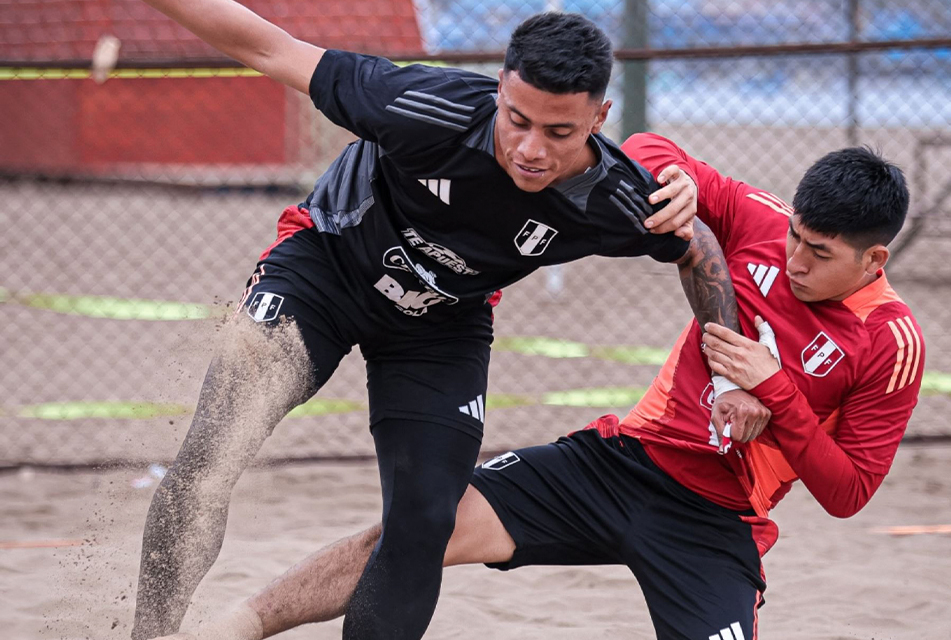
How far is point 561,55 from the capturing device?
8.54ft

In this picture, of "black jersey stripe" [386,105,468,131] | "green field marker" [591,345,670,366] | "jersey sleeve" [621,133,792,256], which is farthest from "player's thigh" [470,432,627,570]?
"green field marker" [591,345,670,366]

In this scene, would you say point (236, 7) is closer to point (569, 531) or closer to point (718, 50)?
point (569, 531)

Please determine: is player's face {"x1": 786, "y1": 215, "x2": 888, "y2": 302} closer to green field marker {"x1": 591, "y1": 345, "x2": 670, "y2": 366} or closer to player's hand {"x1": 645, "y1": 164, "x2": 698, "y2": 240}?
player's hand {"x1": 645, "y1": 164, "x2": 698, "y2": 240}

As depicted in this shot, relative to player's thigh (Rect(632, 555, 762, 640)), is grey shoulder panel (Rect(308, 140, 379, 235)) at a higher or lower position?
higher

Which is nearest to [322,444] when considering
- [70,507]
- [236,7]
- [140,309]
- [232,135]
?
[70,507]

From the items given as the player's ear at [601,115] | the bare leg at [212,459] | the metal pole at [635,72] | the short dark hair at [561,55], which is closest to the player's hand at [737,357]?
the player's ear at [601,115]

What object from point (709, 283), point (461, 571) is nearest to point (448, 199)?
point (709, 283)

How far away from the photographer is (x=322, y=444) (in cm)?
603

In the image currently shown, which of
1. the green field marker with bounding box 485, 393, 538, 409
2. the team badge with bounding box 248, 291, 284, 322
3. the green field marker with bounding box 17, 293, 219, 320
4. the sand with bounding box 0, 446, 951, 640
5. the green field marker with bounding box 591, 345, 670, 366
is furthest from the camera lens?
the green field marker with bounding box 17, 293, 219, 320

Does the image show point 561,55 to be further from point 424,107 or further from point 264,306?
point 264,306

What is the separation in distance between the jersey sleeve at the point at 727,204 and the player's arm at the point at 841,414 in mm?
427

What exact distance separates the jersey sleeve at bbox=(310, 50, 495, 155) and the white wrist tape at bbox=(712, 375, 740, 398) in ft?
3.19

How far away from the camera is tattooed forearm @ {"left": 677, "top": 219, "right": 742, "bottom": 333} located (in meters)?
2.99

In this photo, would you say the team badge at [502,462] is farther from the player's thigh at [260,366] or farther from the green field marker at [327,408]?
the green field marker at [327,408]
